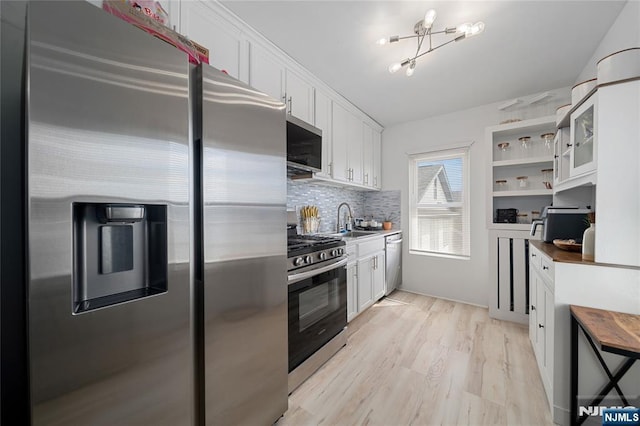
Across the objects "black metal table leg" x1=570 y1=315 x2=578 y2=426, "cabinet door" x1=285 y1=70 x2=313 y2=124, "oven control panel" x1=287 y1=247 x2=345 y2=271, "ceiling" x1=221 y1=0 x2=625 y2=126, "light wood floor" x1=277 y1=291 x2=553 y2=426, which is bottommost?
"light wood floor" x1=277 y1=291 x2=553 y2=426

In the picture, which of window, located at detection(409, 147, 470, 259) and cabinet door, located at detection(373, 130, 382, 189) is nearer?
window, located at detection(409, 147, 470, 259)

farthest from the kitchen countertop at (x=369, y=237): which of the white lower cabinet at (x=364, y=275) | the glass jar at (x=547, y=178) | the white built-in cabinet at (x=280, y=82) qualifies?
the glass jar at (x=547, y=178)

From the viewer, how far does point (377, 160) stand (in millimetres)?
3965

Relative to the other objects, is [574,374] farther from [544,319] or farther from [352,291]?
[352,291]

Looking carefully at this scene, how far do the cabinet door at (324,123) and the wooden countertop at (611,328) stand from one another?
215 cm

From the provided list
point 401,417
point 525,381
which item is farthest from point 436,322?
point 401,417

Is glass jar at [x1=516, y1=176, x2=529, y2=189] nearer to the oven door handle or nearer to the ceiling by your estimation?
the ceiling

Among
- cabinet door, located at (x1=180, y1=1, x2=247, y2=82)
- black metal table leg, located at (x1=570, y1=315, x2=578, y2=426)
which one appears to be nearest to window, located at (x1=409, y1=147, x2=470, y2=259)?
black metal table leg, located at (x1=570, y1=315, x2=578, y2=426)

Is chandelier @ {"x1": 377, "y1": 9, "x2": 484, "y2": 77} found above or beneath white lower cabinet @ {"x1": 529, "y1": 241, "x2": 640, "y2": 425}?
above

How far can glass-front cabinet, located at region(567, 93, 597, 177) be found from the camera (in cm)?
145

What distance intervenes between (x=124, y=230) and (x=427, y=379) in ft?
6.93

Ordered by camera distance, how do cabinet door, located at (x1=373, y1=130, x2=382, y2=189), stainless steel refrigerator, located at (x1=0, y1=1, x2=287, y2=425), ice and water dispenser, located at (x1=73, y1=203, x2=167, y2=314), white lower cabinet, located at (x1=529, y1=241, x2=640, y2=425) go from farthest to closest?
cabinet door, located at (x1=373, y1=130, x2=382, y2=189) → white lower cabinet, located at (x1=529, y1=241, x2=640, y2=425) → ice and water dispenser, located at (x1=73, y1=203, x2=167, y2=314) → stainless steel refrigerator, located at (x1=0, y1=1, x2=287, y2=425)

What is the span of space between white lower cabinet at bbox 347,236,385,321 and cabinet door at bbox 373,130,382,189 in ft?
3.44

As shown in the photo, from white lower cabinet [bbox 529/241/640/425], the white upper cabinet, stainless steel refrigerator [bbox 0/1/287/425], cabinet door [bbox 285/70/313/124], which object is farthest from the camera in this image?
cabinet door [bbox 285/70/313/124]
